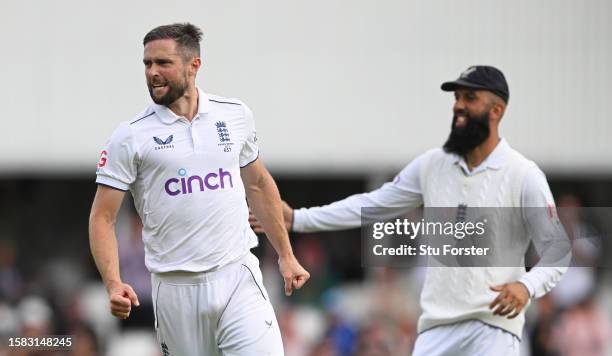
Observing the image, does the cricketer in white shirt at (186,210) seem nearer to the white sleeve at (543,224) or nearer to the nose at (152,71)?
the nose at (152,71)

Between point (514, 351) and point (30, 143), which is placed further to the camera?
point (30, 143)

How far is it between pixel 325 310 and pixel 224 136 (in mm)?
7652

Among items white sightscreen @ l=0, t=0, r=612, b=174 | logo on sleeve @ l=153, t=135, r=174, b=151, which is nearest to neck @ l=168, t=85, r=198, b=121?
logo on sleeve @ l=153, t=135, r=174, b=151

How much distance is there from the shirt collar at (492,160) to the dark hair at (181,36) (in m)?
1.93

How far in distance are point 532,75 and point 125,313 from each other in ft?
36.2

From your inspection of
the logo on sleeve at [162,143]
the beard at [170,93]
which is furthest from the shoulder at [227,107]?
the logo on sleeve at [162,143]

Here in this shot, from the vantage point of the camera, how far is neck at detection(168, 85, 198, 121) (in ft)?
25.4

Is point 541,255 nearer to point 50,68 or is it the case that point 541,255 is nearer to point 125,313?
point 125,313

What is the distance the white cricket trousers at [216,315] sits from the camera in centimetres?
762

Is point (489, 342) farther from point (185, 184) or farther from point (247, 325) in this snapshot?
point (185, 184)

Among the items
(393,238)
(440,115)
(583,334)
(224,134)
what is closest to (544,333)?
(583,334)

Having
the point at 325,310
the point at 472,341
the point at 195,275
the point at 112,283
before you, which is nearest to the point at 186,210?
the point at 195,275

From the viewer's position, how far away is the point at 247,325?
7.62 meters

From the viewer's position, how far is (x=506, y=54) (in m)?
17.3
